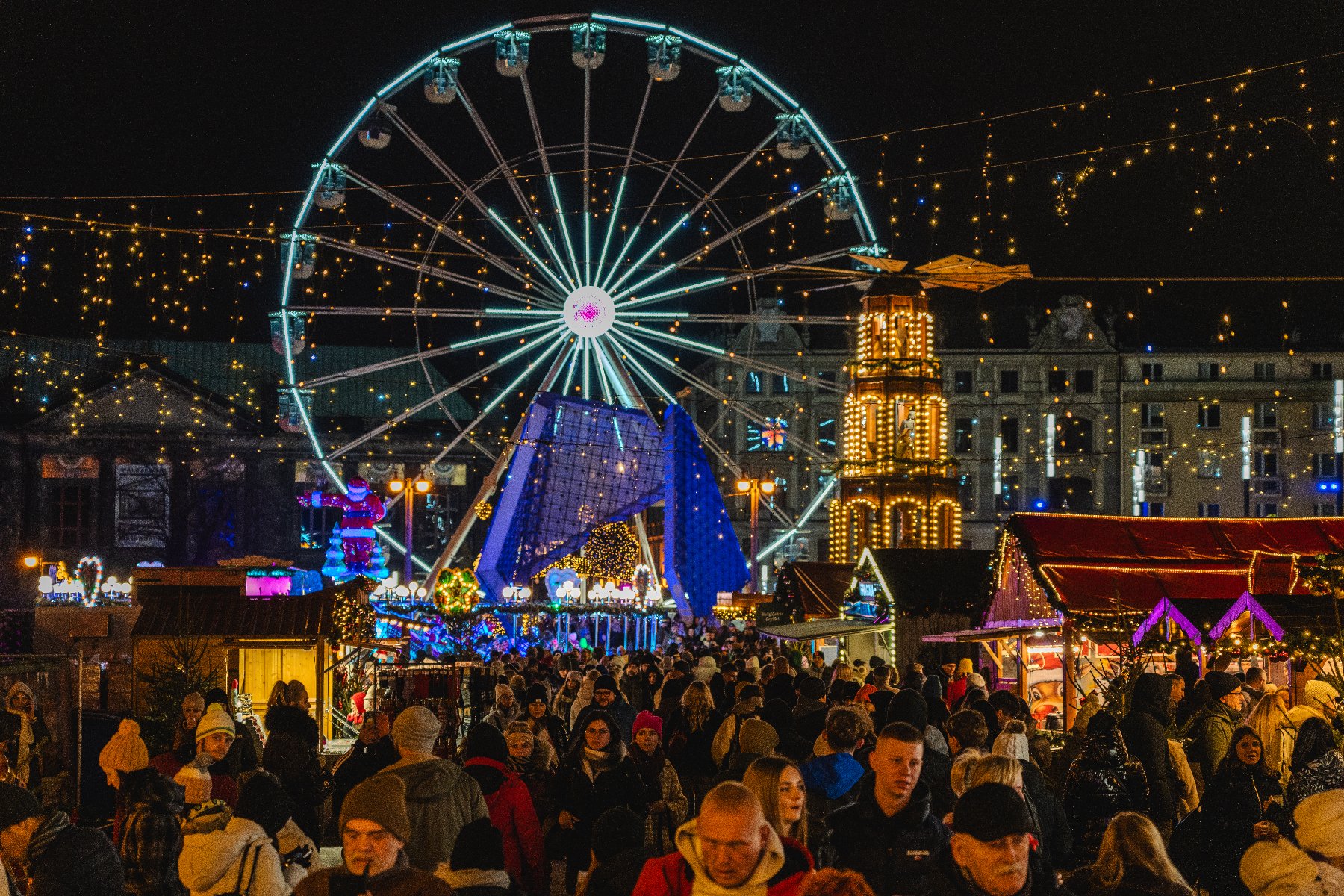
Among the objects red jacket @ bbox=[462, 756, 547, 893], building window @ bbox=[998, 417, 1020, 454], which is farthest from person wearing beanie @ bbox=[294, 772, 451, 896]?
building window @ bbox=[998, 417, 1020, 454]

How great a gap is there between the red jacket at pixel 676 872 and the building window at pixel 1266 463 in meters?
60.9

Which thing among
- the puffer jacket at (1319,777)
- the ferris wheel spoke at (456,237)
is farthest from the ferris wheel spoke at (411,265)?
the puffer jacket at (1319,777)

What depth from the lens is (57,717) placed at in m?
13.4

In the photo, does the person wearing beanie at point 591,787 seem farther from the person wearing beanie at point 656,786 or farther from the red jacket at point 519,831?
the red jacket at point 519,831

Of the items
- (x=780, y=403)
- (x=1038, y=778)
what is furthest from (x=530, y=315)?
(x=780, y=403)

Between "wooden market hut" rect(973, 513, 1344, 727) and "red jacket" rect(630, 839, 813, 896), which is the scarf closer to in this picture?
"red jacket" rect(630, 839, 813, 896)

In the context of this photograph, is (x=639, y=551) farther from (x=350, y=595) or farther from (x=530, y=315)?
(x=350, y=595)

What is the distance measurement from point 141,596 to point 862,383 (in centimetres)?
1669

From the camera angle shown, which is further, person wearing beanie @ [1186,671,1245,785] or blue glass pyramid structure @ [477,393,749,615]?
blue glass pyramid structure @ [477,393,749,615]

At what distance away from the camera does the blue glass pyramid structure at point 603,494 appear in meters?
35.4

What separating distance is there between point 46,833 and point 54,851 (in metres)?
0.10

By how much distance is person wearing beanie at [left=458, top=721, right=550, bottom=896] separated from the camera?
23.4ft

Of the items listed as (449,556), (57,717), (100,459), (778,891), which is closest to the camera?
(778,891)

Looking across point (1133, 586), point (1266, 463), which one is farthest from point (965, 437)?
point (1133, 586)
